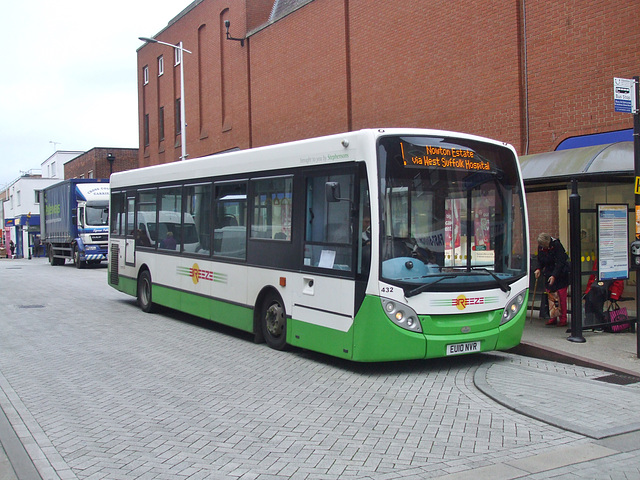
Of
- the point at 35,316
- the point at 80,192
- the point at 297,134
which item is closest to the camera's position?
the point at 35,316

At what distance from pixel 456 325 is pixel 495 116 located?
9.12 m

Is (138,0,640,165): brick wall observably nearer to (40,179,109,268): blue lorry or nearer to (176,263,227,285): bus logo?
(40,179,109,268): blue lorry

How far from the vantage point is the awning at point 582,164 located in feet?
30.8

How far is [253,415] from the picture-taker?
636 cm

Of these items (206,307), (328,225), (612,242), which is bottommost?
(206,307)

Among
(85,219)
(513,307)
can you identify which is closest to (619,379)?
(513,307)

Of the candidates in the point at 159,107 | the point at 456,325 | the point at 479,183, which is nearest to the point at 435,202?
the point at 479,183

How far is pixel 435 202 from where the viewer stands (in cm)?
796

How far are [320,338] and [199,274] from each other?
3.88 m

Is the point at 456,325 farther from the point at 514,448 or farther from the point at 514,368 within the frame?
the point at 514,448

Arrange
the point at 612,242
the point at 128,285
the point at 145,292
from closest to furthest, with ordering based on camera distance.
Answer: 1. the point at 612,242
2. the point at 145,292
3. the point at 128,285

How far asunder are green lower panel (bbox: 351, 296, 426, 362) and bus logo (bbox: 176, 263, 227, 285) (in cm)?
365

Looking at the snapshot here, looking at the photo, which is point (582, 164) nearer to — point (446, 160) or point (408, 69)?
point (446, 160)

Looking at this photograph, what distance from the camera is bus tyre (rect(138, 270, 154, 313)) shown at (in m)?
14.0
